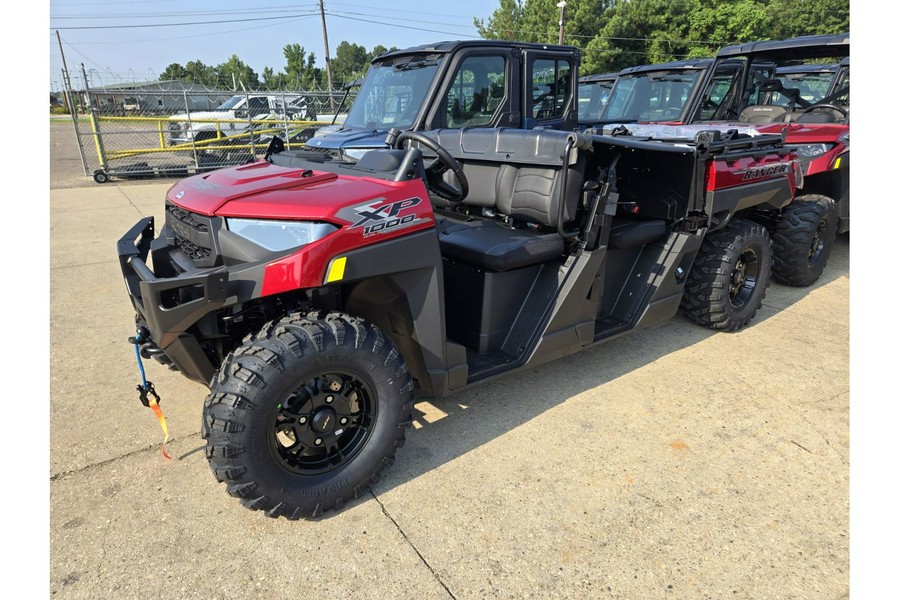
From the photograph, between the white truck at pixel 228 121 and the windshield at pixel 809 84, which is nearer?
the windshield at pixel 809 84

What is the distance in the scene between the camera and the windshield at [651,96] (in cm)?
751

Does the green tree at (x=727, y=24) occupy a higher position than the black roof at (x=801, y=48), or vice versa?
the green tree at (x=727, y=24)

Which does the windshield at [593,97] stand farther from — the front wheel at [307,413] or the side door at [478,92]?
the front wheel at [307,413]

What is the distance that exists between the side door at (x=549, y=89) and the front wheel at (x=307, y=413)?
177 inches

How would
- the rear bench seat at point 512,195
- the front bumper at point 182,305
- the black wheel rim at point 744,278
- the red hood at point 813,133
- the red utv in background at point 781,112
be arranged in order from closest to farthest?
1. the front bumper at point 182,305
2. the rear bench seat at point 512,195
3. the black wheel rim at point 744,278
4. the red utv in background at point 781,112
5. the red hood at point 813,133

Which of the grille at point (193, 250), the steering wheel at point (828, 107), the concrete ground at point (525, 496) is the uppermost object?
the steering wheel at point (828, 107)

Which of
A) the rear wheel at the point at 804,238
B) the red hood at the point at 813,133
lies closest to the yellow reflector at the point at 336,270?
the rear wheel at the point at 804,238

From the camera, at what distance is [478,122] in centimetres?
612

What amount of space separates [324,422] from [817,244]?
16.8 feet

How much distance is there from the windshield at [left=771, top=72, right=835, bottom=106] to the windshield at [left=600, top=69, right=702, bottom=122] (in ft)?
7.67

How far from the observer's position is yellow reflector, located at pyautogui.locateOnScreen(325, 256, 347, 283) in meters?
2.30

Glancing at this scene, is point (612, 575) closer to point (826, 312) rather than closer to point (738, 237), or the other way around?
point (738, 237)

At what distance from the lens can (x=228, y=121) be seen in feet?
40.3

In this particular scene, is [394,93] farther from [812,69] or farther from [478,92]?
[812,69]
